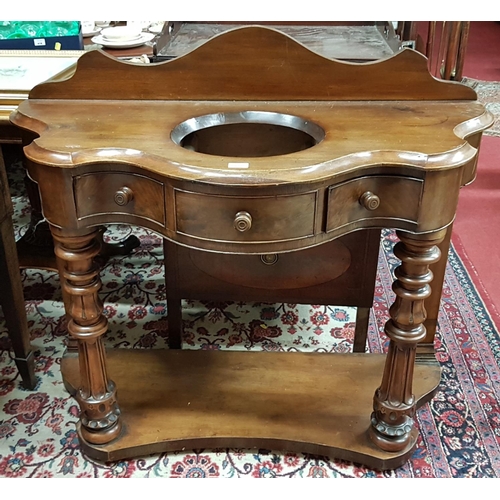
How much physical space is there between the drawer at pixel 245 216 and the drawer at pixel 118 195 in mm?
51

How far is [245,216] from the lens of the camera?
0.94 meters

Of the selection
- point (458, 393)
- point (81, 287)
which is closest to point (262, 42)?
point (81, 287)

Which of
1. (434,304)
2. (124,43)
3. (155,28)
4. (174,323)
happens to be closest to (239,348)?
(174,323)

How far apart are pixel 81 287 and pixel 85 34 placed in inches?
54.1

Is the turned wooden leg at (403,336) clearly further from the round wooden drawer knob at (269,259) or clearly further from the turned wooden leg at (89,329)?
the turned wooden leg at (89,329)

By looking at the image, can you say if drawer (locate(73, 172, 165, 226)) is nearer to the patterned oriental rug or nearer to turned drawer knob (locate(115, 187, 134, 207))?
turned drawer knob (locate(115, 187, 134, 207))

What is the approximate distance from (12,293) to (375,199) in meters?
0.94

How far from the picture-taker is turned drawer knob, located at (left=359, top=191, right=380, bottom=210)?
996 millimetres

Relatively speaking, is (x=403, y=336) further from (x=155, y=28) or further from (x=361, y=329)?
(x=155, y=28)

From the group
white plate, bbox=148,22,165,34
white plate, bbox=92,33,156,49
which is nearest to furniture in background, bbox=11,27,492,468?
white plate, bbox=92,33,156,49

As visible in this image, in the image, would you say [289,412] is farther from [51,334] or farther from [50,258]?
[50,258]

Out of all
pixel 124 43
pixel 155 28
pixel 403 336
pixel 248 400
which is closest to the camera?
pixel 403 336

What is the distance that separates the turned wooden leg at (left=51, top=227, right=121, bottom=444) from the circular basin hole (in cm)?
29

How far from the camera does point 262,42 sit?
120 cm
